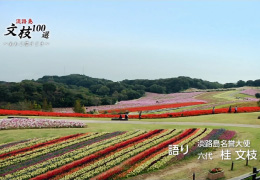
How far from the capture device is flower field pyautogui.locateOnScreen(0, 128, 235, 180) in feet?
47.2

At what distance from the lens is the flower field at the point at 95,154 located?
47.2ft

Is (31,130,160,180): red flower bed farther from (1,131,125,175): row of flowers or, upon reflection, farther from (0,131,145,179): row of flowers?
(1,131,125,175): row of flowers

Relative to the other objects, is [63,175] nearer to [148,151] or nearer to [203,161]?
[148,151]

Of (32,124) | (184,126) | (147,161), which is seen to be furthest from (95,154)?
(184,126)

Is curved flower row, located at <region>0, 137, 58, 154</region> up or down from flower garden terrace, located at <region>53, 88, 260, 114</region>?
down

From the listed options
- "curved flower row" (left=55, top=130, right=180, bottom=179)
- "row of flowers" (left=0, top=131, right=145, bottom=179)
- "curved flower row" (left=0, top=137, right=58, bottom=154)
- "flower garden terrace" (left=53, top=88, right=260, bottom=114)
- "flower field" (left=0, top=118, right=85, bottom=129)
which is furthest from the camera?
"flower garden terrace" (left=53, top=88, right=260, bottom=114)

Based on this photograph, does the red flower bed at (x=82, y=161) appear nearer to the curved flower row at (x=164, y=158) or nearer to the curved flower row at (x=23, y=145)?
the curved flower row at (x=164, y=158)

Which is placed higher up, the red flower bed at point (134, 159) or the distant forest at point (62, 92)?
the distant forest at point (62, 92)

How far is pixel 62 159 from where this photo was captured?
635 inches

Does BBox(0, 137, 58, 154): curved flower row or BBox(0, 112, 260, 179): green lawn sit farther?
BBox(0, 137, 58, 154): curved flower row

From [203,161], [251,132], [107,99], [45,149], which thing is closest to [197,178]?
[203,161]

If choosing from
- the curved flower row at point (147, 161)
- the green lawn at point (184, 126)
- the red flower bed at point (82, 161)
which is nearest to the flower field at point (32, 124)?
the green lawn at point (184, 126)

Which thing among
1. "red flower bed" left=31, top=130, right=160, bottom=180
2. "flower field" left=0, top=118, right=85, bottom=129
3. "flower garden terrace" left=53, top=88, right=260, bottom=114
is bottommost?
"red flower bed" left=31, top=130, right=160, bottom=180

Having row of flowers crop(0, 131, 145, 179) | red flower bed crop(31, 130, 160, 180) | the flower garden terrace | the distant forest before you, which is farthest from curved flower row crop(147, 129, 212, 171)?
the distant forest
